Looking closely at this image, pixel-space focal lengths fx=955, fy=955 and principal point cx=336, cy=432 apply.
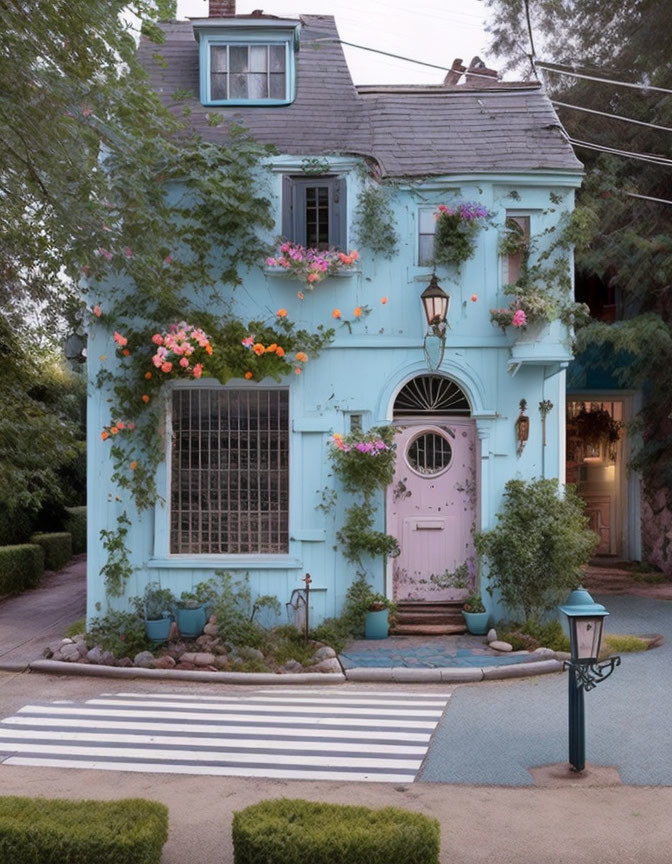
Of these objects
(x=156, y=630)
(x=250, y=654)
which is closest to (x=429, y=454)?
(x=250, y=654)

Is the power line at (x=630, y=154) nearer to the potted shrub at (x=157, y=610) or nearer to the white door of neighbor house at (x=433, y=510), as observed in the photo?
the white door of neighbor house at (x=433, y=510)

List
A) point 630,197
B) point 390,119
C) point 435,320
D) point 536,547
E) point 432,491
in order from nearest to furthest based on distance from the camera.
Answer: point 536,547, point 435,320, point 432,491, point 390,119, point 630,197

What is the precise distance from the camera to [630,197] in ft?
52.8

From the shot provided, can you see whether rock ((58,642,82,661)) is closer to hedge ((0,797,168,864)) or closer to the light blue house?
the light blue house

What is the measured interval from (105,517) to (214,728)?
4.10 meters

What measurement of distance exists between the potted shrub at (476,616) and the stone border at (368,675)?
1.11m

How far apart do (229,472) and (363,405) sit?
1.90m

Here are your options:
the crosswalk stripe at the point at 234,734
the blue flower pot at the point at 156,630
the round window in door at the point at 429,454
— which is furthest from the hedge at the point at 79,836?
the round window in door at the point at 429,454

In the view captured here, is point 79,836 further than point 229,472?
No

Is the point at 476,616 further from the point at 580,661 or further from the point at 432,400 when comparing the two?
the point at 580,661

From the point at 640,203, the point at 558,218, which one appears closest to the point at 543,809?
the point at 558,218

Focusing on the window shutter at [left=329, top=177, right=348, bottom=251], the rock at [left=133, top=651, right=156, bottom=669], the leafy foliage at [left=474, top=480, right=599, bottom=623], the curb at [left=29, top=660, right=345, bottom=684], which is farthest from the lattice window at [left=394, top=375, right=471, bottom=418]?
the rock at [left=133, top=651, right=156, bottom=669]

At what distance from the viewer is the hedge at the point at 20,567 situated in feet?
55.2

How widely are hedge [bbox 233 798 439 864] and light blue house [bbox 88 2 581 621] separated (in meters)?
6.64
